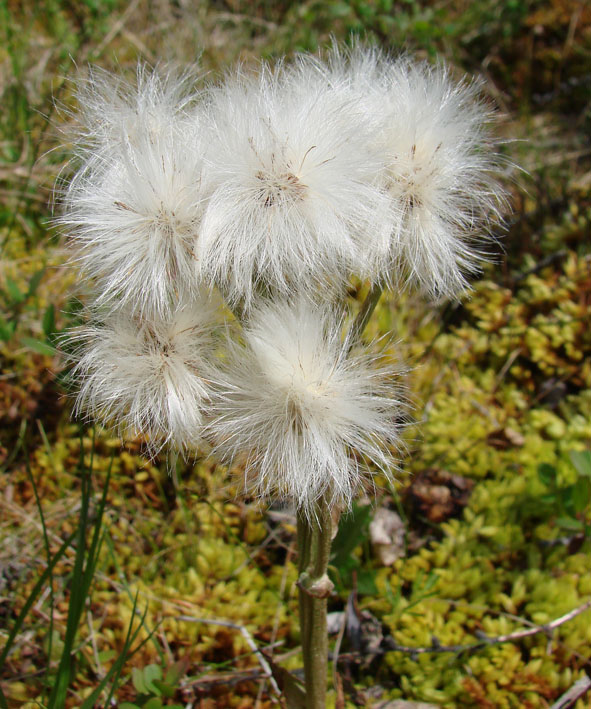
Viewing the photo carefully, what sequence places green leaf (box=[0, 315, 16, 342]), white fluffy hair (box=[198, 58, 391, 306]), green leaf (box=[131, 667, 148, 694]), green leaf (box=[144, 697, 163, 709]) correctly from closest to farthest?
white fluffy hair (box=[198, 58, 391, 306]) → green leaf (box=[144, 697, 163, 709]) → green leaf (box=[131, 667, 148, 694]) → green leaf (box=[0, 315, 16, 342])

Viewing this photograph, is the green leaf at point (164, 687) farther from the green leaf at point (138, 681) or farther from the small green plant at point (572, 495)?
the small green plant at point (572, 495)

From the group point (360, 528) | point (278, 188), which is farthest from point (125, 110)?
point (360, 528)

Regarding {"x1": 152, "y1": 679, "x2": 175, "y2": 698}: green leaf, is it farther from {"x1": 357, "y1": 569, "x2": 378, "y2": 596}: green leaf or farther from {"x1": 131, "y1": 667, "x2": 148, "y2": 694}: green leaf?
{"x1": 357, "y1": 569, "x2": 378, "y2": 596}: green leaf

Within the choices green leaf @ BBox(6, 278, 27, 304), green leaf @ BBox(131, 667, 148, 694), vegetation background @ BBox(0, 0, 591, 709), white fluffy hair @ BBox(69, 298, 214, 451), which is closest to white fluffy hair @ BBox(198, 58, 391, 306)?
white fluffy hair @ BBox(69, 298, 214, 451)

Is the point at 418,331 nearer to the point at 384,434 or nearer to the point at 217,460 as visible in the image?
the point at 384,434

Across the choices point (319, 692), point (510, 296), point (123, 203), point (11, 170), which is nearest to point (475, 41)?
point (510, 296)

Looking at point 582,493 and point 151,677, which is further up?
point 582,493

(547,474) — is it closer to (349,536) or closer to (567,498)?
(567,498)

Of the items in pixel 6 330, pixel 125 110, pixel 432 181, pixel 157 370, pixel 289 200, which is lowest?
pixel 157 370
